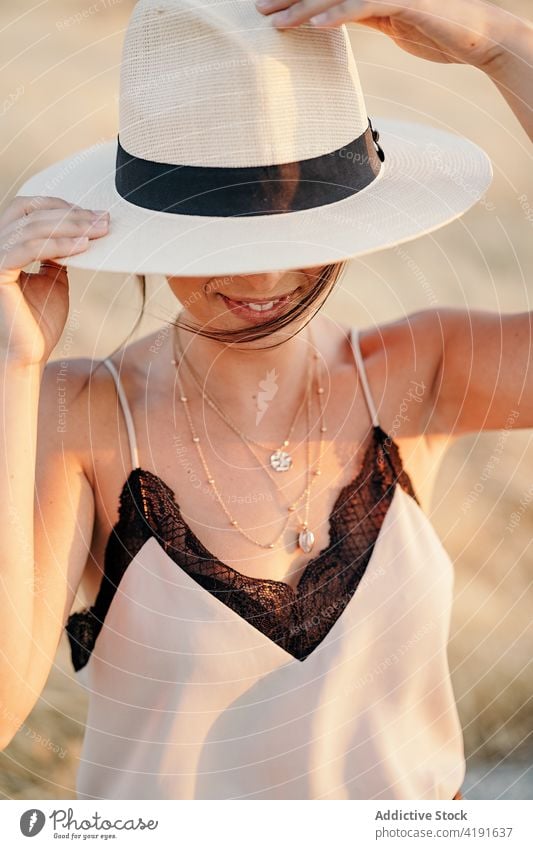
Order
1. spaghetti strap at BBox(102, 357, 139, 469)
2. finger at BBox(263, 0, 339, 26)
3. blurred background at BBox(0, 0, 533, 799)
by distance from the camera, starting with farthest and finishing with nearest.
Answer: blurred background at BBox(0, 0, 533, 799)
spaghetti strap at BBox(102, 357, 139, 469)
finger at BBox(263, 0, 339, 26)

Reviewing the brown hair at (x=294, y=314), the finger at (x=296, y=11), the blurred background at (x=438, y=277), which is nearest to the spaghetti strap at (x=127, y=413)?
the brown hair at (x=294, y=314)

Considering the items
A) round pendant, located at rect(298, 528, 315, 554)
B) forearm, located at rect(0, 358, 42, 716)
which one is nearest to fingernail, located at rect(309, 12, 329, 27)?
forearm, located at rect(0, 358, 42, 716)

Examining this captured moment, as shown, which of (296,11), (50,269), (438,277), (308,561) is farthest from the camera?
(438,277)

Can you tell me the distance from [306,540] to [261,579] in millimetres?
61

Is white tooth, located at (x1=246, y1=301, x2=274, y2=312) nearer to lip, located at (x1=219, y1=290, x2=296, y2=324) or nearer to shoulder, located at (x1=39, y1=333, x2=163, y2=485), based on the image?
lip, located at (x1=219, y1=290, x2=296, y2=324)

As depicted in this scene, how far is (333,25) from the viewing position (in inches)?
26.5

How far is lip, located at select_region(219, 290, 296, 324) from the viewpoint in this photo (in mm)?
735

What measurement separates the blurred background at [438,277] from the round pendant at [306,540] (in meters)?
0.88

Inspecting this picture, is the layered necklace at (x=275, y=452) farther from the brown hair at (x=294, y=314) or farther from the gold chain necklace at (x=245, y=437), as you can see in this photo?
the brown hair at (x=294, y=314)

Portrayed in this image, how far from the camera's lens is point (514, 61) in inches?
29.8

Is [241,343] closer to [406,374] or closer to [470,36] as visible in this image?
[406,374]

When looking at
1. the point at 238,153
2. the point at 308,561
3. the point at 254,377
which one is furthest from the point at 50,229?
the point at 308,561

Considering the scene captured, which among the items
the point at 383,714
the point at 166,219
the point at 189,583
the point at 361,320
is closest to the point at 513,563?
the point at 361,320

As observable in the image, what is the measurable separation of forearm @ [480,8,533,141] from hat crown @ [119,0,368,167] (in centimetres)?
14
